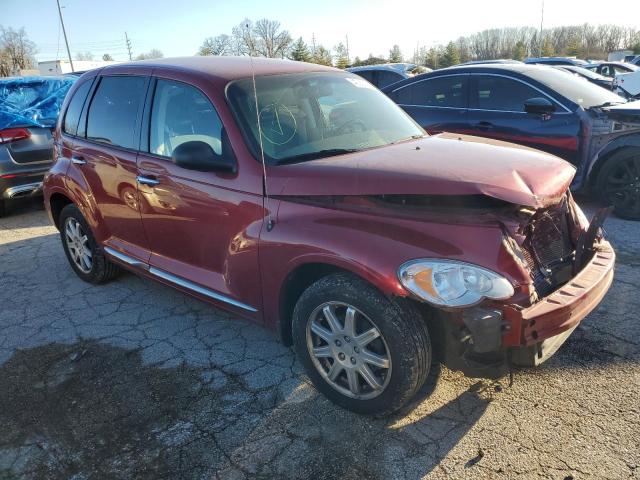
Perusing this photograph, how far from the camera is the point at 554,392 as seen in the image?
2.83 m

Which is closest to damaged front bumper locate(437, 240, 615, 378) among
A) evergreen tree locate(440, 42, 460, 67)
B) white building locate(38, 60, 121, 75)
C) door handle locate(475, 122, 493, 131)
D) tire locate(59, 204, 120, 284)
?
tire locate(59, 204, 120, 284)

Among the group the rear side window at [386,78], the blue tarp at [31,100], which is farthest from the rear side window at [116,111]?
the rear side window at [386,78]

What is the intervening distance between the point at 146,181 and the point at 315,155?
49.7 inches

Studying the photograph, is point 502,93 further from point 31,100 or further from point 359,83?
point 31,100

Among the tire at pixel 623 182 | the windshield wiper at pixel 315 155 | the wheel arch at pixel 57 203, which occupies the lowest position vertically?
the tire at pixel 623 182

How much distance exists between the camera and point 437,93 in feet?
22.2

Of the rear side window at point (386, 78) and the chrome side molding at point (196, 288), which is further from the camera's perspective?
the rear side window at point (386, 78)

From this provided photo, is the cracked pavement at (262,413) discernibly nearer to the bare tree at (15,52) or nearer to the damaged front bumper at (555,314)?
the damaged front bumper at (555,314)

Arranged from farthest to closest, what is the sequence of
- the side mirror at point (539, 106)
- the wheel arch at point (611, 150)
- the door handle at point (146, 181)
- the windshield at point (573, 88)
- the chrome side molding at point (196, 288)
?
the windshield at point (573, 88), the side mirror at point (539, 106), the wheel arch at point (611, 150), the door handle at point (146, 181), the chrome side molding at point (196, 288)

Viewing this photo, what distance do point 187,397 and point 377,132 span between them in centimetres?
204

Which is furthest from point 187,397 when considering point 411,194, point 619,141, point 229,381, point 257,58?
point 619,141

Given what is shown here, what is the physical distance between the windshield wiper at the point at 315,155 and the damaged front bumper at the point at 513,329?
118 centimetres

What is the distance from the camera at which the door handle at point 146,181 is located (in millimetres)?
3430

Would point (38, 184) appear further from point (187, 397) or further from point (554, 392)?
point (554, 392)
